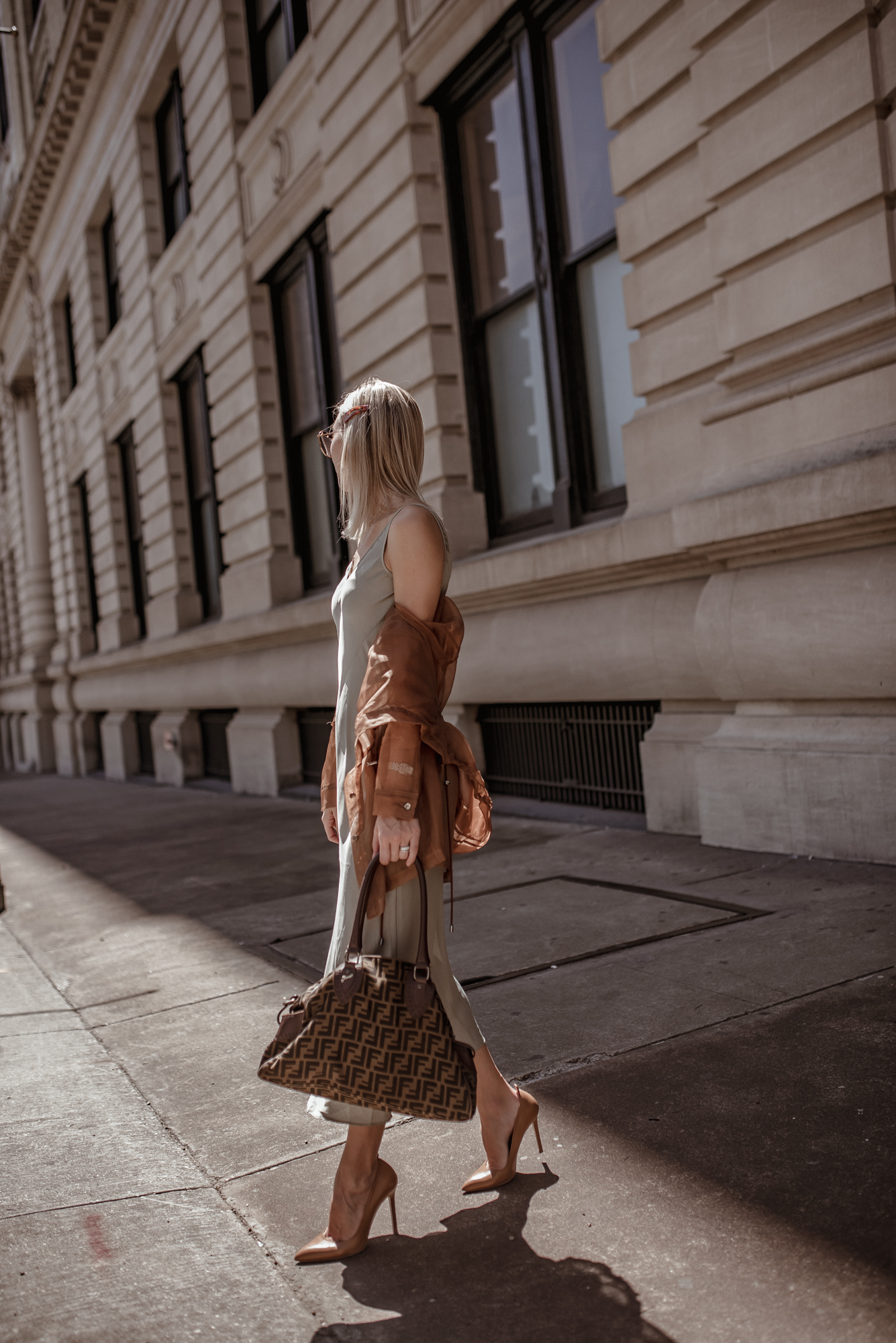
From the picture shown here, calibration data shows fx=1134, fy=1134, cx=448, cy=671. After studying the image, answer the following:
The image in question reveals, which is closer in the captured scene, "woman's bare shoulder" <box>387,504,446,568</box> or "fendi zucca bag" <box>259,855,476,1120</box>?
"fendi zucca bag" <box>259,855,476,1120</box>

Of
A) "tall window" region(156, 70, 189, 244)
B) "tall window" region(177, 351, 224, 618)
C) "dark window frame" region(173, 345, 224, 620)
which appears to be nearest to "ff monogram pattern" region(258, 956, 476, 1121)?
"dark window frame" region(173, 345, 224, 620)

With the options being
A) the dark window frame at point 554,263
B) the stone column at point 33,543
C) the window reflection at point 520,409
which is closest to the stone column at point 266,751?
the window reflection at point 520,409

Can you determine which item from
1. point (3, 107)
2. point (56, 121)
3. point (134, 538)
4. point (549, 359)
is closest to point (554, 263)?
point (549, 359)

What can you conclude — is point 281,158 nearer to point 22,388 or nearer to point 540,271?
point 540,271

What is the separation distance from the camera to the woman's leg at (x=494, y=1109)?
8.79ft

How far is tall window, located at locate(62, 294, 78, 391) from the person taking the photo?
22578 mm

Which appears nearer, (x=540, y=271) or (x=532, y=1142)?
(x=532, y=1142)

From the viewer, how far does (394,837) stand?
2.48 m

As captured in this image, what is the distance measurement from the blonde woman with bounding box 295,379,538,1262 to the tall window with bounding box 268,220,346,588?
875 centimetres

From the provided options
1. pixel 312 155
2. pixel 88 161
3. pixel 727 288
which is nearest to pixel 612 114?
pixel 727 288

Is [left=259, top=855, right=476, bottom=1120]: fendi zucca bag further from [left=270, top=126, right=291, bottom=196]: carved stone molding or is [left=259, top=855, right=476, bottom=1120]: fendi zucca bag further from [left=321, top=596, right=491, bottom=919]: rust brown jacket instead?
[left=270, top=126, right=291, bottom=196]: carved stone molding

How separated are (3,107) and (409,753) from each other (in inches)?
1124

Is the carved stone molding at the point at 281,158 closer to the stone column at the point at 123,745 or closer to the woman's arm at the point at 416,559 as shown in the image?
the woman's arm at the point at 416,559

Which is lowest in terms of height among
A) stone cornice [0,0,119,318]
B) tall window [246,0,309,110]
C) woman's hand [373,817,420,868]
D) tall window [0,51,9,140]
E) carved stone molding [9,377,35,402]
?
woman's hand [373,817,420,868]
